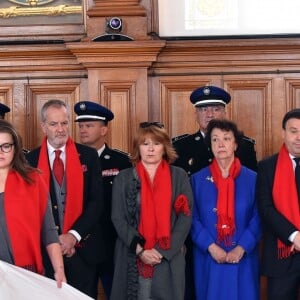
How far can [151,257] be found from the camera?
4215mm

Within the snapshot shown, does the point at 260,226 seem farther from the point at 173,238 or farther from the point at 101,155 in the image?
the point at 101,155

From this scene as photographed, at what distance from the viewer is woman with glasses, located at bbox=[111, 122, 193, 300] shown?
167 inches

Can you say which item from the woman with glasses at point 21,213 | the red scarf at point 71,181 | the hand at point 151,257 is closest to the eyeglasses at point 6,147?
the woman with glasses at point 21,213

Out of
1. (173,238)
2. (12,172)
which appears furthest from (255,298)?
(12,172)

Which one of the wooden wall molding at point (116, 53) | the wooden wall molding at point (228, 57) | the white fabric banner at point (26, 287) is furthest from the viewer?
the wooden wall molding at point (228, 57)

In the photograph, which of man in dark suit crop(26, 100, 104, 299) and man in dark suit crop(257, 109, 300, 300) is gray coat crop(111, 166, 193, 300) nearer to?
man in dark suit crop(26, 100, 104, 299)

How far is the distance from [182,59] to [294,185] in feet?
5.52

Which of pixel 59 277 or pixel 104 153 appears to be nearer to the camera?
pixel 59 277

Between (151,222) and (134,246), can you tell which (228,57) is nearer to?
(151,222)

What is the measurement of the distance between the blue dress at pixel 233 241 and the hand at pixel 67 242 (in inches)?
27.0

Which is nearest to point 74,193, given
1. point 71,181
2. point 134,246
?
point 71,181

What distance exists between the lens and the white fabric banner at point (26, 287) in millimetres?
3240

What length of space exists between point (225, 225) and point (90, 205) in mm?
753

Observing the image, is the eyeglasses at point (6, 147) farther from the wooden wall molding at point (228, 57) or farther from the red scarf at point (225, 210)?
the wooden wall molding at point (228, 57)
